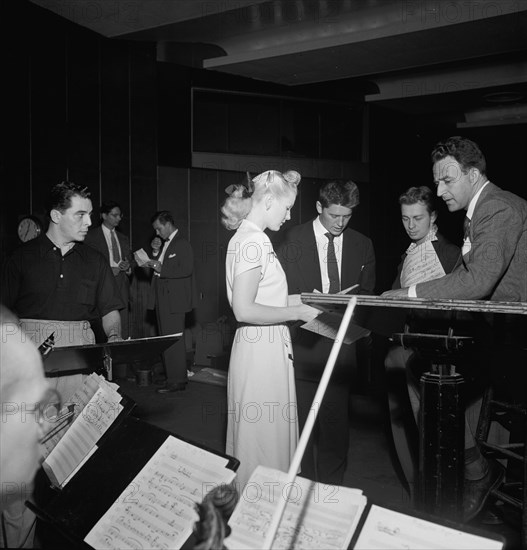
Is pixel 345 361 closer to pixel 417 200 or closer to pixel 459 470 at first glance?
pixel 417 200

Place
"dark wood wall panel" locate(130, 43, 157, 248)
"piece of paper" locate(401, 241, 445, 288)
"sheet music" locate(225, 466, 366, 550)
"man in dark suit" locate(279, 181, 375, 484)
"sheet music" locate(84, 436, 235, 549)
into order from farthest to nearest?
"dark wood wall panel" locate(130, 43, 157, 248), "man in dark suit" locate(279, 181, 375, 484), "piece of paper" locate(401, 241, 445, 288), "sheet music" locate(84, 436, 235, 549), "sheet music" locate(225, 466, 366, 550)

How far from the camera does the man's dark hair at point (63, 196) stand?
10.3ft

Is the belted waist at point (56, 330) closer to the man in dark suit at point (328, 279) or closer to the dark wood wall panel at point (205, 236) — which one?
the man in dark suit at point (328, 279)

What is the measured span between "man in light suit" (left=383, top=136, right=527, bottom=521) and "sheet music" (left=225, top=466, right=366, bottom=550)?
65cm

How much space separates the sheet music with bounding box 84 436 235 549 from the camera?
1409 millimetres

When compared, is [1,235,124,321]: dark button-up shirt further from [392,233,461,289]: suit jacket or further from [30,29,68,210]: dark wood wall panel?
[30,29,68,210]: dark wood wall panel

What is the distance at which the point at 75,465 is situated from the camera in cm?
183

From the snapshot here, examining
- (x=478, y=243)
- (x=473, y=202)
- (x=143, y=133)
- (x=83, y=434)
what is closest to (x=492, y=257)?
(x=478, y=243)

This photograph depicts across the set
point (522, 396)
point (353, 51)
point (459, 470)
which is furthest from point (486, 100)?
point (459, 470)

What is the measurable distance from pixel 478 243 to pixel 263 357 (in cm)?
106

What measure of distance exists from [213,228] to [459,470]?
7.56 meters

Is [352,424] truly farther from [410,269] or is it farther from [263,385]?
[263,385]

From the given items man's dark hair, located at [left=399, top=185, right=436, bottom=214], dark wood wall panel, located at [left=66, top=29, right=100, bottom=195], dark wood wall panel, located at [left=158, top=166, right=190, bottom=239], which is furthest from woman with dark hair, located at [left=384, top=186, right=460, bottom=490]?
dark wood wall panel, located at [left=158, top=166, right=190, bottom=239]

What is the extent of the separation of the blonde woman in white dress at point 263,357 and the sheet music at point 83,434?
74cm
